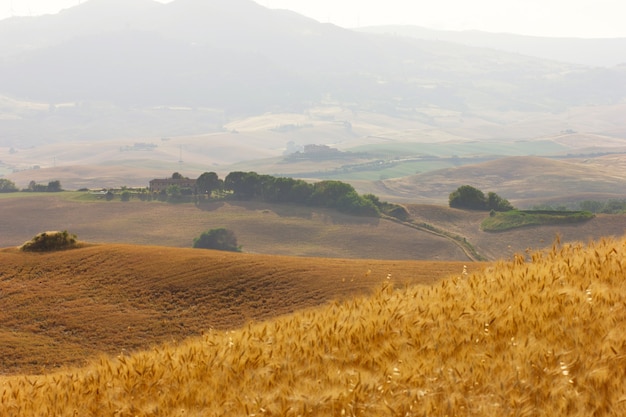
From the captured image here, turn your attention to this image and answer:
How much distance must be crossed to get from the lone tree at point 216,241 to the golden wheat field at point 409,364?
5001 inches

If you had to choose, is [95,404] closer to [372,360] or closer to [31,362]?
[372,360]

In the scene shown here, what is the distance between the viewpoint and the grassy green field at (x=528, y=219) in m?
128

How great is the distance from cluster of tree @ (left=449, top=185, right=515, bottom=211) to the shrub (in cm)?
12294

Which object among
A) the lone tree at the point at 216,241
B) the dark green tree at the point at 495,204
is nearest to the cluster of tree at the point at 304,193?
the dark green tree at the point at 495,204

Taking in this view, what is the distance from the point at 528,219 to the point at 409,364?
134 m

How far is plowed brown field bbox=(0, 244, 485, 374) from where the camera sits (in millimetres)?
31312

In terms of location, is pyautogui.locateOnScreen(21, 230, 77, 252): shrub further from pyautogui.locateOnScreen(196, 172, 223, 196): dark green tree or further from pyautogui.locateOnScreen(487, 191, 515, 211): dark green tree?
pyautogui.locateOnScreen(196, 172, 223, 196): dark green tree

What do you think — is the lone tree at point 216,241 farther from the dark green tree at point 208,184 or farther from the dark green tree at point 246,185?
the dark green tree at point 208,184

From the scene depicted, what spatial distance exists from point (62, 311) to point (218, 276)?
9059 millimetres

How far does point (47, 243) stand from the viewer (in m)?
47.2

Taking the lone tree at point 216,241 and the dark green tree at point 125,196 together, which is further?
the dark green tree at point 125,196

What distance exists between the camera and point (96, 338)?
104ft

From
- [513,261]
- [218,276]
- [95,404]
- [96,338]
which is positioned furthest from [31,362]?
[513,261]

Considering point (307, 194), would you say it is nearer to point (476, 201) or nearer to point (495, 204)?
point (476, 201)
